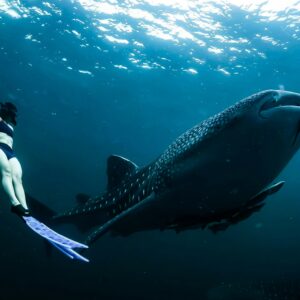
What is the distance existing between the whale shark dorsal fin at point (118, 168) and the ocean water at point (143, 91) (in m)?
6.32

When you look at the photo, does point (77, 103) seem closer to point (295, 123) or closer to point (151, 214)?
point (151, 214)

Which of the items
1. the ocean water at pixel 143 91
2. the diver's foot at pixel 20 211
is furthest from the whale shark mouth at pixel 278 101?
the ocean water at pixel 143 91

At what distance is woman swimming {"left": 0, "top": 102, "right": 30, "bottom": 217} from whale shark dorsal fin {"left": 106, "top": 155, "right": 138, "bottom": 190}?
246cm

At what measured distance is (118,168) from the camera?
727cm

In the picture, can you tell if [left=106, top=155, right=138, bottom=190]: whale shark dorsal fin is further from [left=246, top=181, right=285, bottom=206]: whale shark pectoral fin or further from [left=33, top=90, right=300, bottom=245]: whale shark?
[left=246, top=181, right=285, bottom=206]: whale shark pectoral fin

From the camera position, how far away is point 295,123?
10.4 feet

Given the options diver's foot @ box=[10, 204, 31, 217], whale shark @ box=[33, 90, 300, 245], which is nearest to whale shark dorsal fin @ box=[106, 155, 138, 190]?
whale shark @ box=[33, 90, 300, 245]

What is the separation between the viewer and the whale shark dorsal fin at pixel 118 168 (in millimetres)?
7125

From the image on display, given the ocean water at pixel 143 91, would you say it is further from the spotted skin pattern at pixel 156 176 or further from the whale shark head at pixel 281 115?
the whale shark head at pixel 281 115

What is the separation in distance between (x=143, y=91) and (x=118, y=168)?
19.4 meters

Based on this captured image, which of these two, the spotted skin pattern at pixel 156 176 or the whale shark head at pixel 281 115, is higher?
the whale shark head at pixel 281 115

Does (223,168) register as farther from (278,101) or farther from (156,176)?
(156,176)

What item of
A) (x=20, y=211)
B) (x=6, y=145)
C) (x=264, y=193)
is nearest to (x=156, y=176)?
(x=264, y=193)

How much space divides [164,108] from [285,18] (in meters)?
15.0
